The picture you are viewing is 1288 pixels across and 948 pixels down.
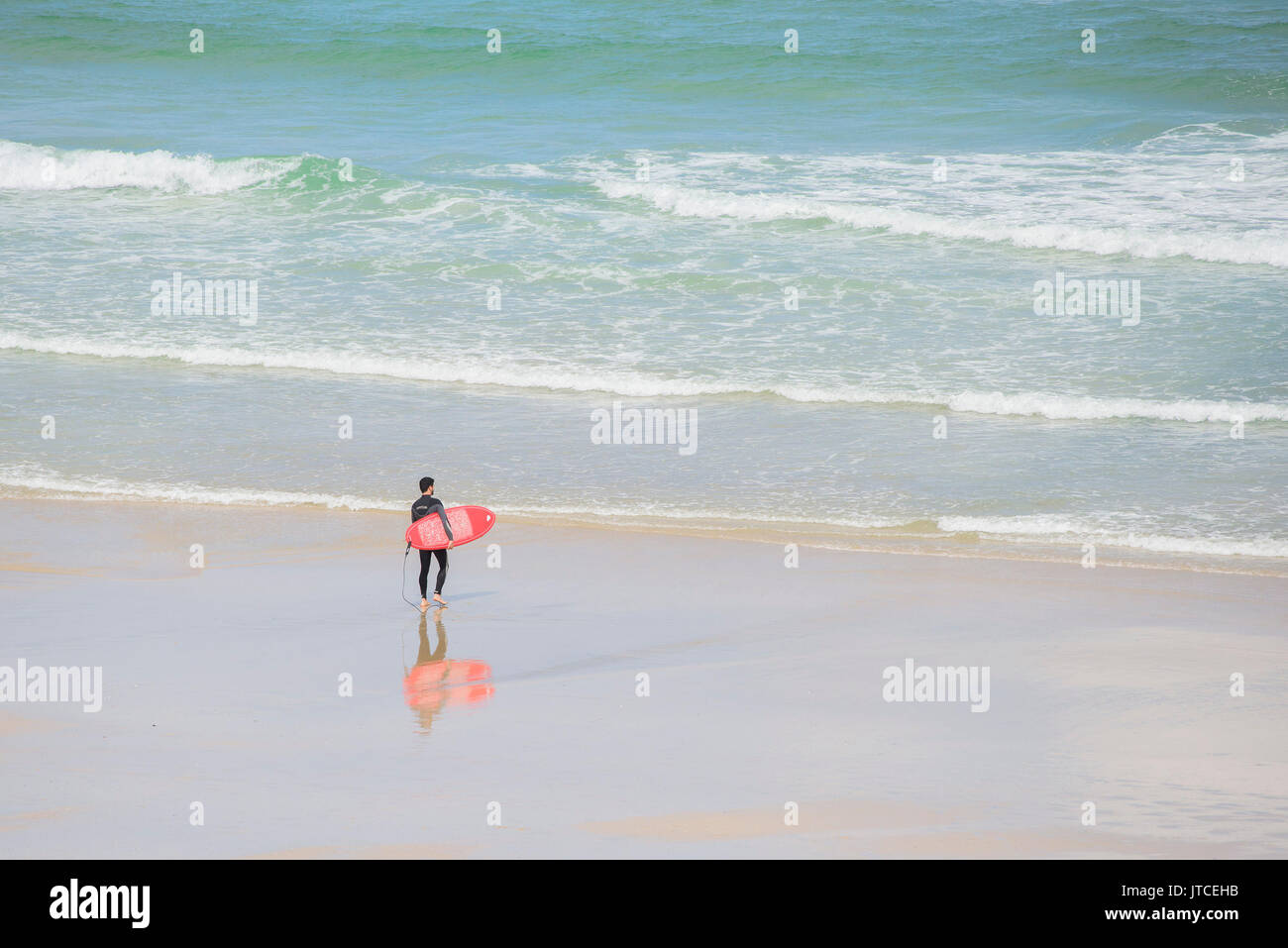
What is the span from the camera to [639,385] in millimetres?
14414

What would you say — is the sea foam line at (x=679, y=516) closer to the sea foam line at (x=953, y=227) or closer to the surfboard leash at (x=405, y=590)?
the surfboard leash at (x=405, y=590)

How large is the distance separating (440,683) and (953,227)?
13764 mm

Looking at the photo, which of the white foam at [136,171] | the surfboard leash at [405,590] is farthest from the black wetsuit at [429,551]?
the white foam at [136,171]

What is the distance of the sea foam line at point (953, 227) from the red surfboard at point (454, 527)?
1174cm

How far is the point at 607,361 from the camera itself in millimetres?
15172

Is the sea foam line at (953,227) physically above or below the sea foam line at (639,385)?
above

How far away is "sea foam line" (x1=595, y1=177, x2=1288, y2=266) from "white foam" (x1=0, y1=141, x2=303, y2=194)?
5972 mm

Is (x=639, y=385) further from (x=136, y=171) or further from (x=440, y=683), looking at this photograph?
(x=136, y=171)

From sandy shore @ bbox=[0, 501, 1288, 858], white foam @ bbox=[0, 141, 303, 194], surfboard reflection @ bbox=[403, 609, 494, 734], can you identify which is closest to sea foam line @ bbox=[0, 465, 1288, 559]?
sandy shore @ bbox=[0, 501, 1288, 858]

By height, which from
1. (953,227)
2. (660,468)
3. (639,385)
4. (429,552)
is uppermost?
(953,227)

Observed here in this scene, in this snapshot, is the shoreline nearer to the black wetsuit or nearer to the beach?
the beach

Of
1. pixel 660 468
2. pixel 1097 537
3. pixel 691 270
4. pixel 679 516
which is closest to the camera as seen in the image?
pixel 1097 537

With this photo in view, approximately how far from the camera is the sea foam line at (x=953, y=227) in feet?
59.9

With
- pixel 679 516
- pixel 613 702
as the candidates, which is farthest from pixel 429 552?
pixel 679 516
